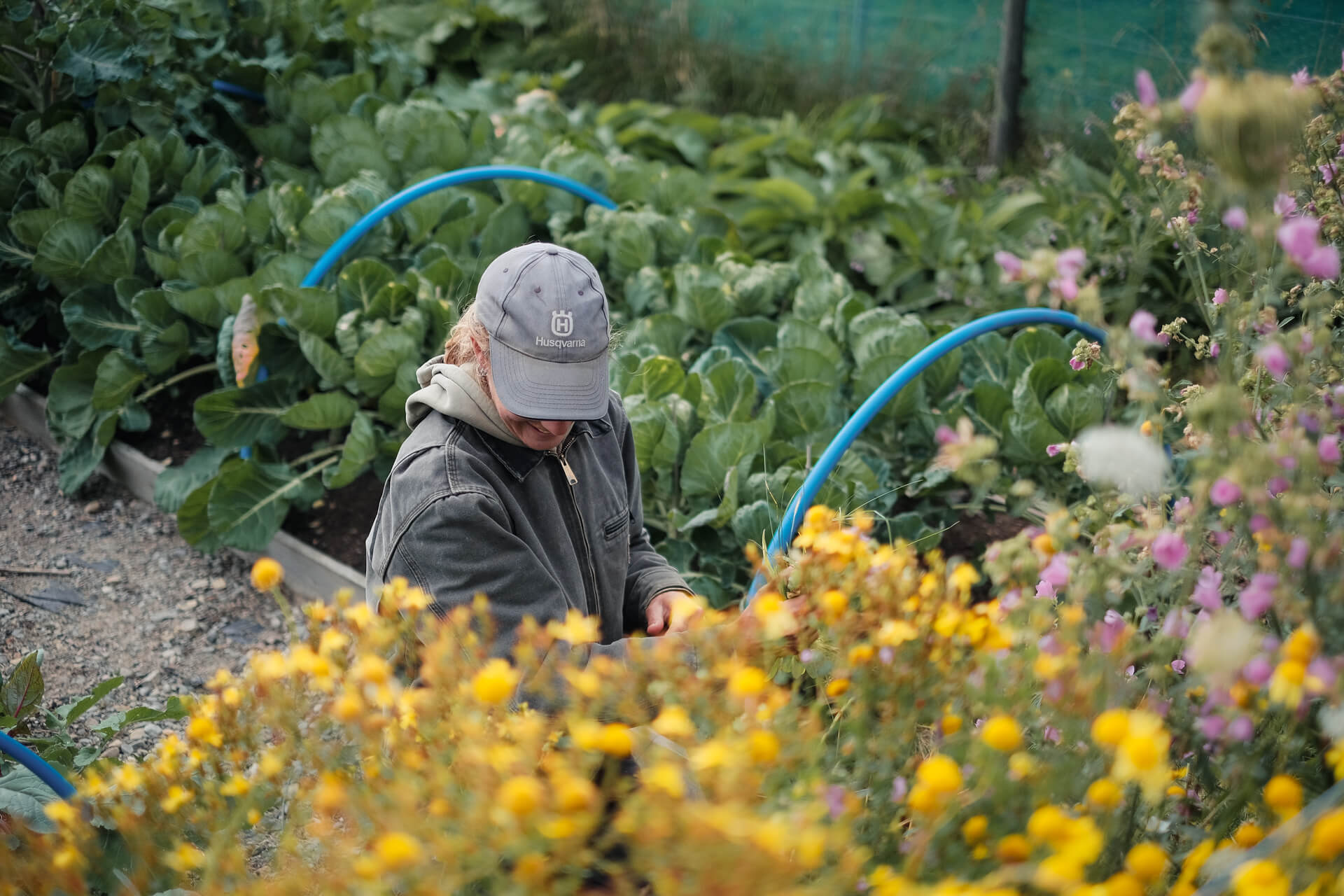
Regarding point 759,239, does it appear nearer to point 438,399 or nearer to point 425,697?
point 438,399

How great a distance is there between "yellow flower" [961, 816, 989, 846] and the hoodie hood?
1083mm

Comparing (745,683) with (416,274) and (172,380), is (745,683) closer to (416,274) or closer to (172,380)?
(416,274)

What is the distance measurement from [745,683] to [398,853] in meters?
0.34

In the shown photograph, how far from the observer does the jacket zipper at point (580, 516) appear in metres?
1.97

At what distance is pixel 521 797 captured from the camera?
0.82 metres

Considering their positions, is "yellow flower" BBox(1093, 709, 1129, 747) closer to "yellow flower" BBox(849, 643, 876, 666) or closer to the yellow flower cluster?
the yellow flower cluster

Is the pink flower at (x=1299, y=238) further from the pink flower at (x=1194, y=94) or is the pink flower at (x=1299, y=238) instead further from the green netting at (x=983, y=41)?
the green netting at (x=983, y=41)

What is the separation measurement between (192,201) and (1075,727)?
414 centimetres

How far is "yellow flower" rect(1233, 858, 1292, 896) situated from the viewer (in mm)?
832

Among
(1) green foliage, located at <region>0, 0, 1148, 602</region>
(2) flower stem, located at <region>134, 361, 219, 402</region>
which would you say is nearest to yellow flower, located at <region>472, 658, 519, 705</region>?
(1) green foliage, located at <region>0, 0, 1148, 602</region>

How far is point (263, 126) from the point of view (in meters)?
5.04

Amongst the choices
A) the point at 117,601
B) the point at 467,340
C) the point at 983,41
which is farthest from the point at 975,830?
the point at 983,41

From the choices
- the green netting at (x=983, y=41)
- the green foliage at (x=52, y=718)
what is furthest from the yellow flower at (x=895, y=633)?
the green netting at (x=983, y=41)

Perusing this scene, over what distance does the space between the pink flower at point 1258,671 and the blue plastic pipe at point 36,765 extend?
1753 mm
